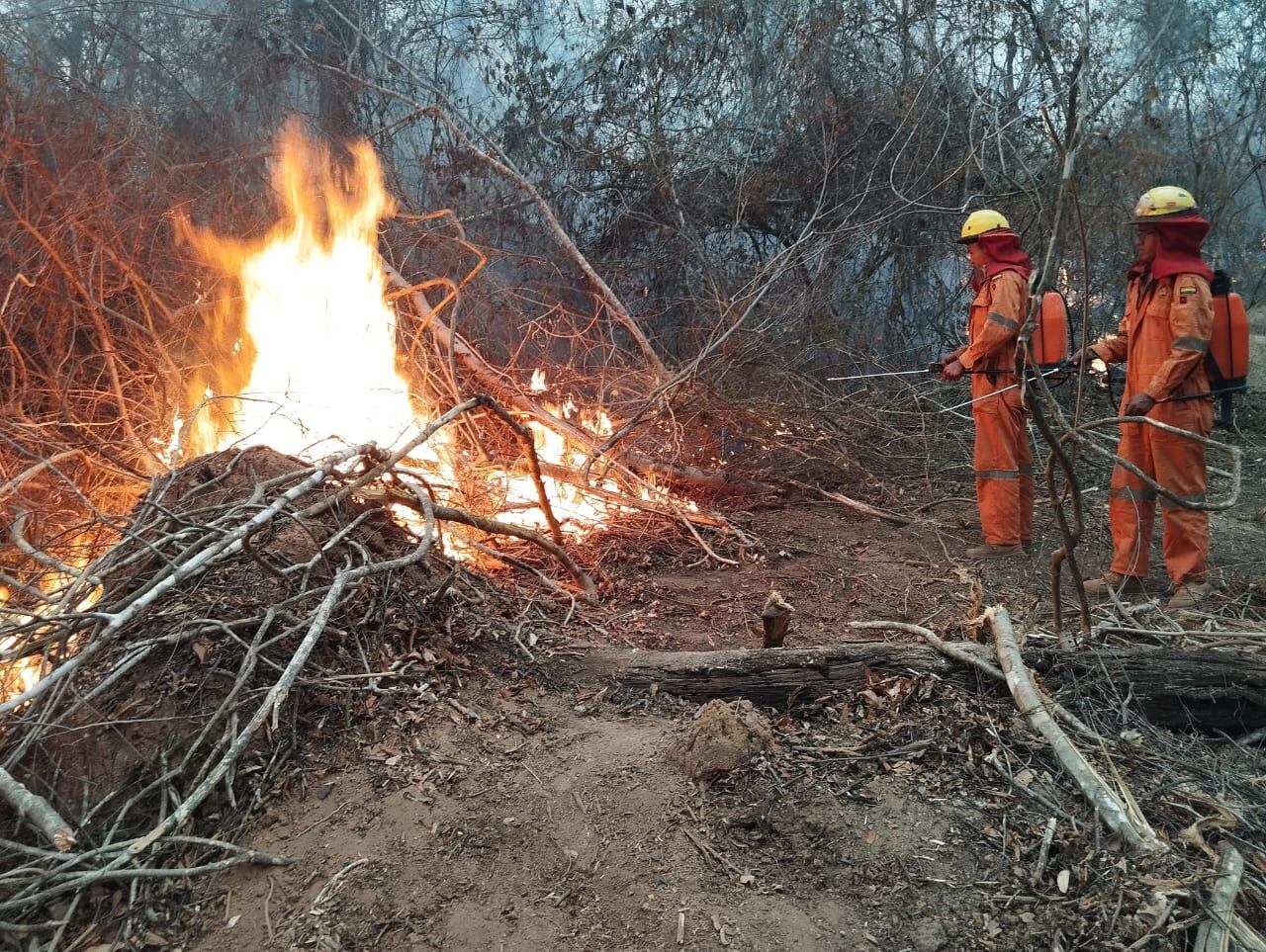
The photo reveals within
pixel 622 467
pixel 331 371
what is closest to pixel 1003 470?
pixel 622 467

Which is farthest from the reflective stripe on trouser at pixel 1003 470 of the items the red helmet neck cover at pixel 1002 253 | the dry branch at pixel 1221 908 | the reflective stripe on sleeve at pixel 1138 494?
the dry branch at pixel 1221 908

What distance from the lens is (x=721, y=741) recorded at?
2.86 meters

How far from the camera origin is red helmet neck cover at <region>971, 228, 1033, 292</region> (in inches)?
229

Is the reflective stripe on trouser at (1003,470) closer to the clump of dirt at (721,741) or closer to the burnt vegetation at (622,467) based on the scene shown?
the burnt vegetation at (622,467)

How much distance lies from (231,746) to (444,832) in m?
0.75

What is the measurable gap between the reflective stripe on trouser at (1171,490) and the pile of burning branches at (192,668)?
3.83 meters

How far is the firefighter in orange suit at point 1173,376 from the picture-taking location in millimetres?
4820

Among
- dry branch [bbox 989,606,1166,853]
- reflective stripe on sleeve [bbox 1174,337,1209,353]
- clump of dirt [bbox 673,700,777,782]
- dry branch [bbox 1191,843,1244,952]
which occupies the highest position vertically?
reflective stripe on sleeve [bbox 1174,337,1209,353]

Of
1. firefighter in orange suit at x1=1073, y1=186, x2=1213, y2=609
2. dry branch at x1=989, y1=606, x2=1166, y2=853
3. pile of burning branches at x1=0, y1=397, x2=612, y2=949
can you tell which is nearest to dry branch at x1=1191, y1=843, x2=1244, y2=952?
dry branch at x1=989, y1=606, x2=1166, y2=853

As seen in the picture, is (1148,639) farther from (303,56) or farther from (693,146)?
(303,56)

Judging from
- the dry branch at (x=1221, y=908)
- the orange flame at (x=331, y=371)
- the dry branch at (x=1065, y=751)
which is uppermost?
the orange flame at (x=331, y=371)

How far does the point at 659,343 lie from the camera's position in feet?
32.0

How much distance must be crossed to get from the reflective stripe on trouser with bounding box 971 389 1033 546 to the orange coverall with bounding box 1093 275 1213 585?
0.68 metres

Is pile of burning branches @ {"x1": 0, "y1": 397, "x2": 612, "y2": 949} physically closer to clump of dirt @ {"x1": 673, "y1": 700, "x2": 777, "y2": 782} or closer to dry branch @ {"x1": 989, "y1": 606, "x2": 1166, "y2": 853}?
clump of dirt @ {"x1": 673, "y1": 700, "x2": 777, "y2": 782}
